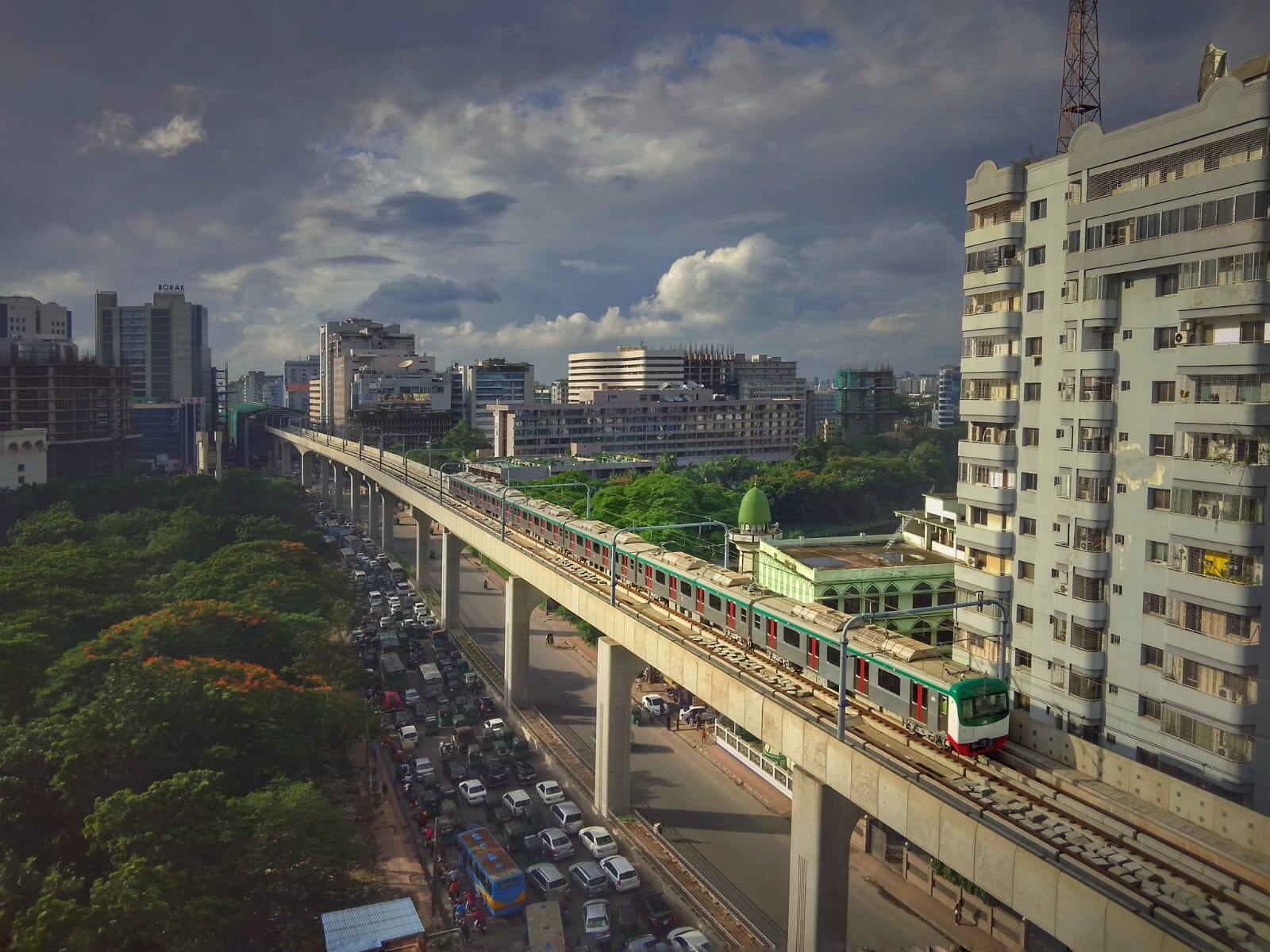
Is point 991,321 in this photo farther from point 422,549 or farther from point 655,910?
point 422,549

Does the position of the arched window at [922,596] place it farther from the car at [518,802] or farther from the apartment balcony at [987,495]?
the car at [518,802]

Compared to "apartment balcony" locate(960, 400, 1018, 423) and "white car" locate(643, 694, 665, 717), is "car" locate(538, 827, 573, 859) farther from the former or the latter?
"apartment balcony" locate(960, 400, 1018, 423)

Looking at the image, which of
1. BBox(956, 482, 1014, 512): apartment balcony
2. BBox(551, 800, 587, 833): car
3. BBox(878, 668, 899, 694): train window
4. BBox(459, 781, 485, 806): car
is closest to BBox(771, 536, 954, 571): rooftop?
→ BBox(956, 482, 1014, 512): apartment balcony

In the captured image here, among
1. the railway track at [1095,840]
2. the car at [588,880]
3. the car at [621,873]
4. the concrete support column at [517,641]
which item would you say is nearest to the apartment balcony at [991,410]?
the railway track at [1095,840]

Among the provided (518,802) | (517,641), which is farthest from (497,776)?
(517,641)

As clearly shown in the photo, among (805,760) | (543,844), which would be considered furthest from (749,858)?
(805,760)
